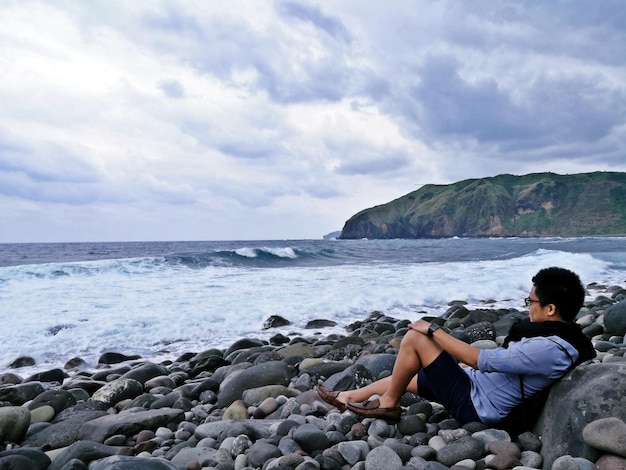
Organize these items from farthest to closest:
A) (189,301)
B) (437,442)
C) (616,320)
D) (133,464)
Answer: (189,301) → (616,320) → (437,442) → (133,464)

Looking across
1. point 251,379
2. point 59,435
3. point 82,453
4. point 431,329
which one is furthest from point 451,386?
point 59,435

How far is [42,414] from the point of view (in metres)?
4.71

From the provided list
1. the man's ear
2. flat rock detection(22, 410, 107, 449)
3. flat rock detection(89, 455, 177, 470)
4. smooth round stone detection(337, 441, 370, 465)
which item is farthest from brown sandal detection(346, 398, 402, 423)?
flat rock detection(22, 410, 107, 449)

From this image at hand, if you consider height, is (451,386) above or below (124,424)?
above

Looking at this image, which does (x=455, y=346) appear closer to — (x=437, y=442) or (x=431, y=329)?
(x=431, y=329)

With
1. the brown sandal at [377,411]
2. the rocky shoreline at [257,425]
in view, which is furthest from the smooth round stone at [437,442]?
the brown sandal at [377,411]

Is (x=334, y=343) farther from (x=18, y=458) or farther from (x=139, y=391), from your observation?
(x=18, y=458)

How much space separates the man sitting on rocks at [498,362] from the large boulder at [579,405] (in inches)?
4.0

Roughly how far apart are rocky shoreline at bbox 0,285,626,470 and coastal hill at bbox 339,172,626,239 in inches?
4575

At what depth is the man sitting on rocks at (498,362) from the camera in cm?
300

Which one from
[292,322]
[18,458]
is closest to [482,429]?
[18,458]

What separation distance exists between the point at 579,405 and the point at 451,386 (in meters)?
0.93

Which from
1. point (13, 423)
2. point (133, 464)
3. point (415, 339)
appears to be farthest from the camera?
point (13, 423)

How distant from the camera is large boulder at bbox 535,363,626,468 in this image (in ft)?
8.79
